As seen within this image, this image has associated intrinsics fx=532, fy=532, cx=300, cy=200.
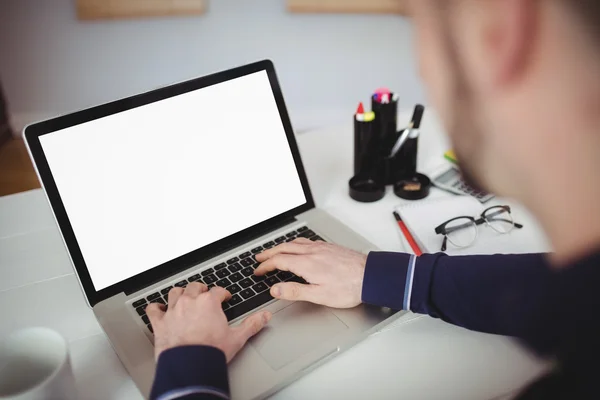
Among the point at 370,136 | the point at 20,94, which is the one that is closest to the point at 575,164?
the point at 370,136

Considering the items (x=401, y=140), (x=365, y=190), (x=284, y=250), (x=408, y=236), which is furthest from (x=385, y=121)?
(x=284, y=250)

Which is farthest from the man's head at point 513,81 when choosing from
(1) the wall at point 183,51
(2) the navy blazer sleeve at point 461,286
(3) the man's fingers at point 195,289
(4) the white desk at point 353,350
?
(1) the wall at point 183,51

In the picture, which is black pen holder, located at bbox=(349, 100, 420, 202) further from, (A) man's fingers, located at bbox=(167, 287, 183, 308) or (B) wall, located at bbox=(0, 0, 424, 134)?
(B) wall, located at bbox=(0, 0, 424, 134)

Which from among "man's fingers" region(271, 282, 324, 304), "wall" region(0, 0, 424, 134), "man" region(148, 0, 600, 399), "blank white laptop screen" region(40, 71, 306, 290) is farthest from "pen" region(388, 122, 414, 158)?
"wall" region(0, 0, 424, 134)

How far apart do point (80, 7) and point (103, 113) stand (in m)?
1.86

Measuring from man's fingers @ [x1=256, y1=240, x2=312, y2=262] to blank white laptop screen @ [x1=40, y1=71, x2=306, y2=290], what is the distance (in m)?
0.09

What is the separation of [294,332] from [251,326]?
0.22 feet

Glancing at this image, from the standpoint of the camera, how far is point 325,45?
2664 millimetres

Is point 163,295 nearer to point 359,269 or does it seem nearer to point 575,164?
point 359,269

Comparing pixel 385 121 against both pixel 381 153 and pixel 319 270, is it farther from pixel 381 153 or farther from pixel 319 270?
pixel 319 270

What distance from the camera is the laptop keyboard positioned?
2.65 feet

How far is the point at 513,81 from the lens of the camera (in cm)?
35

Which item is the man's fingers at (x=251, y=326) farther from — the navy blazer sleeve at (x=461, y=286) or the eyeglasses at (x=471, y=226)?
the eyeglasses at (x=471, y=226)

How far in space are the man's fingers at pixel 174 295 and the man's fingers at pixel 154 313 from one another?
0.02 meters
